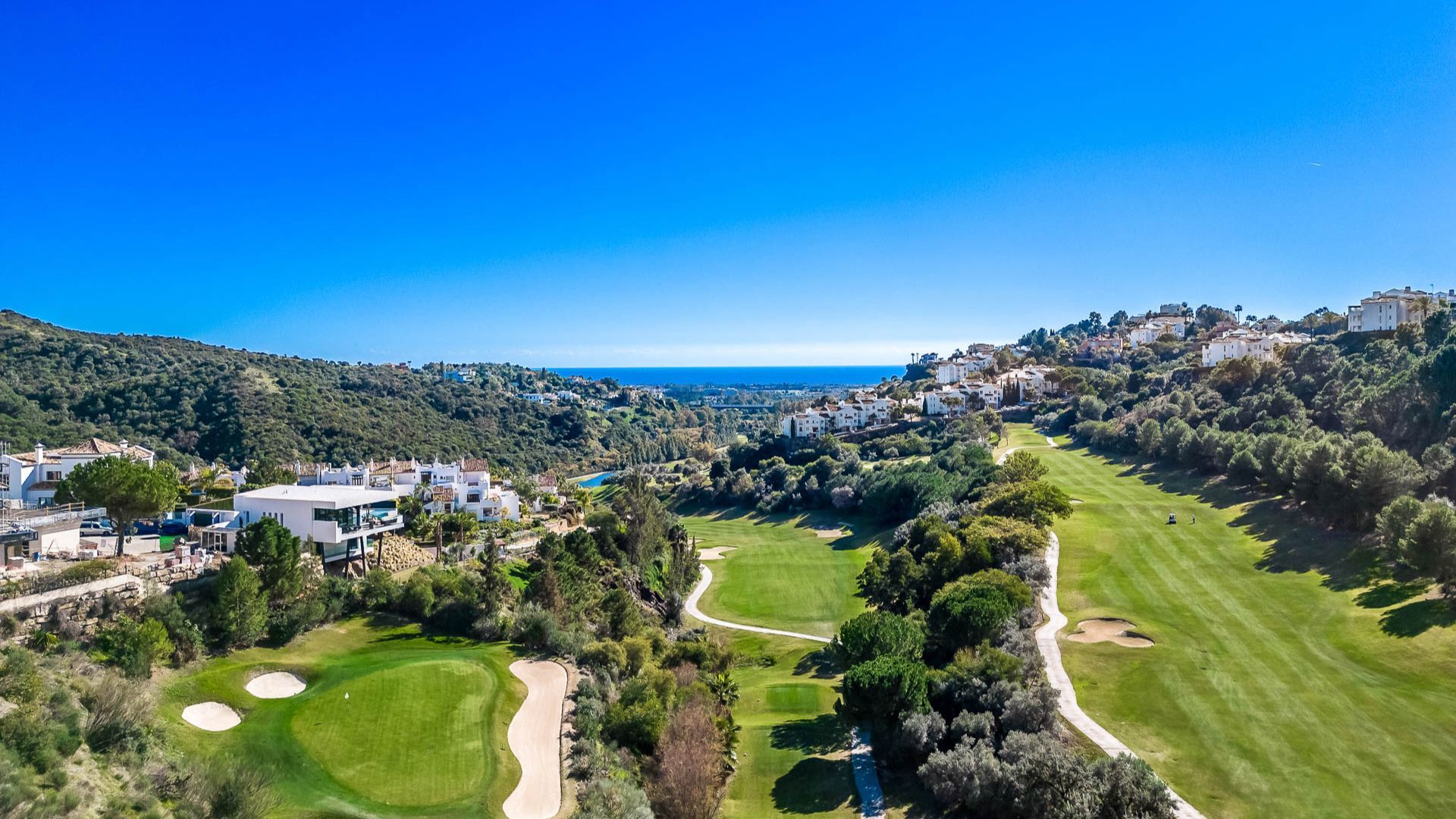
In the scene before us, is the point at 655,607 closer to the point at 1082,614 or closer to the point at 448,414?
the point at 1082,614

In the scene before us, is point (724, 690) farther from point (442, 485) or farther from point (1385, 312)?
point (1385, 312)

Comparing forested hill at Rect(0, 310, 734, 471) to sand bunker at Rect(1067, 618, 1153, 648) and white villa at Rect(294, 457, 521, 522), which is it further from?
sand bunker at Rect(1067, 618, 1153, 648)

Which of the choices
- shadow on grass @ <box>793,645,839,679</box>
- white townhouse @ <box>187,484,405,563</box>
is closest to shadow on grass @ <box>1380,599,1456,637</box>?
shadow on grass @ <box>793,645,839,679</box>

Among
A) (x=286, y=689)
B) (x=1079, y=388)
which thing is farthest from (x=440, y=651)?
(x=1079, y=388)

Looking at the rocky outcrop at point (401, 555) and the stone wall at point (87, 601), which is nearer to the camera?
the stone wall at point (87, 601)

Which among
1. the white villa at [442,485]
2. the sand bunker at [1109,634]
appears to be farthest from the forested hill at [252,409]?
the sand bunker at [1109,634]

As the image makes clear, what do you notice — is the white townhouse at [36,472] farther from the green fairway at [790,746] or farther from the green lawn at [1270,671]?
the green lawn at [1270,671]
